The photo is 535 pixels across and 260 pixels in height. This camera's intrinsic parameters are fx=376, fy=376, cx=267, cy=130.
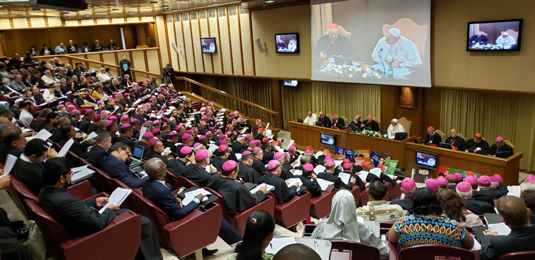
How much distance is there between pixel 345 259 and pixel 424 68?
7.82 metres

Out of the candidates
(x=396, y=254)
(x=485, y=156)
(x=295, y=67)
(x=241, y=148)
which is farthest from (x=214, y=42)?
(x=396, y=254)

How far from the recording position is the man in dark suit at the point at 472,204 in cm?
426

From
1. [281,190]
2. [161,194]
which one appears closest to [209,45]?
[281,190]

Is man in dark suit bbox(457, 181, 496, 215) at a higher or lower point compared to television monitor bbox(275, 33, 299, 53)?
lower

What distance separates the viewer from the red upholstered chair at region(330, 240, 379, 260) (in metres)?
2.77

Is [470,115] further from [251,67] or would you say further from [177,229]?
[177,229]

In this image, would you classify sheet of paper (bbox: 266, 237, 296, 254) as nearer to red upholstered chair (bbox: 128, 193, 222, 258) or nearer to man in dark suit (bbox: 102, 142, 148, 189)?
red upholstered chair (bbox: 128, 193, 222, 258)

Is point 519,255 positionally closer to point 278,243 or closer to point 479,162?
point 278,243

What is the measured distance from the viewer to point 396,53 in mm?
9820

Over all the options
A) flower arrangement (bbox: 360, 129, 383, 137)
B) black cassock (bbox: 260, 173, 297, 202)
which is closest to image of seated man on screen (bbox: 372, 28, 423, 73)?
flower arrangement (bbox: 360, 129, 383, 137)

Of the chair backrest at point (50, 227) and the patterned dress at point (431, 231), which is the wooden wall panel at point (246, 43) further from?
the patterned dress at point (431, 231)

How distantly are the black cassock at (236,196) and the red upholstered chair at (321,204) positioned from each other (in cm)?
111

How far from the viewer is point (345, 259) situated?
2.78 meters

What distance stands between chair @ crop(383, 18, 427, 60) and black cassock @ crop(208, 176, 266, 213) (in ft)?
21.9
